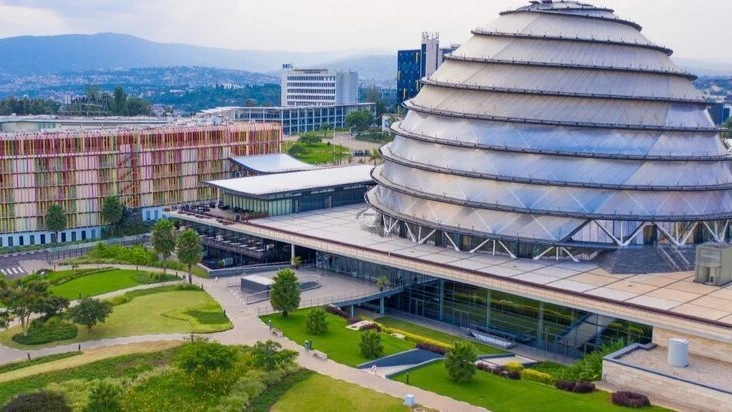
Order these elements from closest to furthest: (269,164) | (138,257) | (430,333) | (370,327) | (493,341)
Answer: (370,327) < (493,341) < (430,333) < (138,257) < (269,164)

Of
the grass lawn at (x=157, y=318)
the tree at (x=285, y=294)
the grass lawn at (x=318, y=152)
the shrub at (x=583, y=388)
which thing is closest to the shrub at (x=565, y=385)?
the shrub at (x=583, y=388)

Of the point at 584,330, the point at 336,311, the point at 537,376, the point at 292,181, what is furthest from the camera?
the point at 292,181

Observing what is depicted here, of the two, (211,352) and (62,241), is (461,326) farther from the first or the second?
(62,241)

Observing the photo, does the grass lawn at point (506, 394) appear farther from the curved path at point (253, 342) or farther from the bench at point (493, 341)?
the bench at point (493, 341)

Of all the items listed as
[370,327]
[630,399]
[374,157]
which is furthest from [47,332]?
[374,157]

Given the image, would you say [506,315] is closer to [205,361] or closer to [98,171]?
[205,361]

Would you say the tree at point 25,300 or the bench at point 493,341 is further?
the bench at point 493,341
